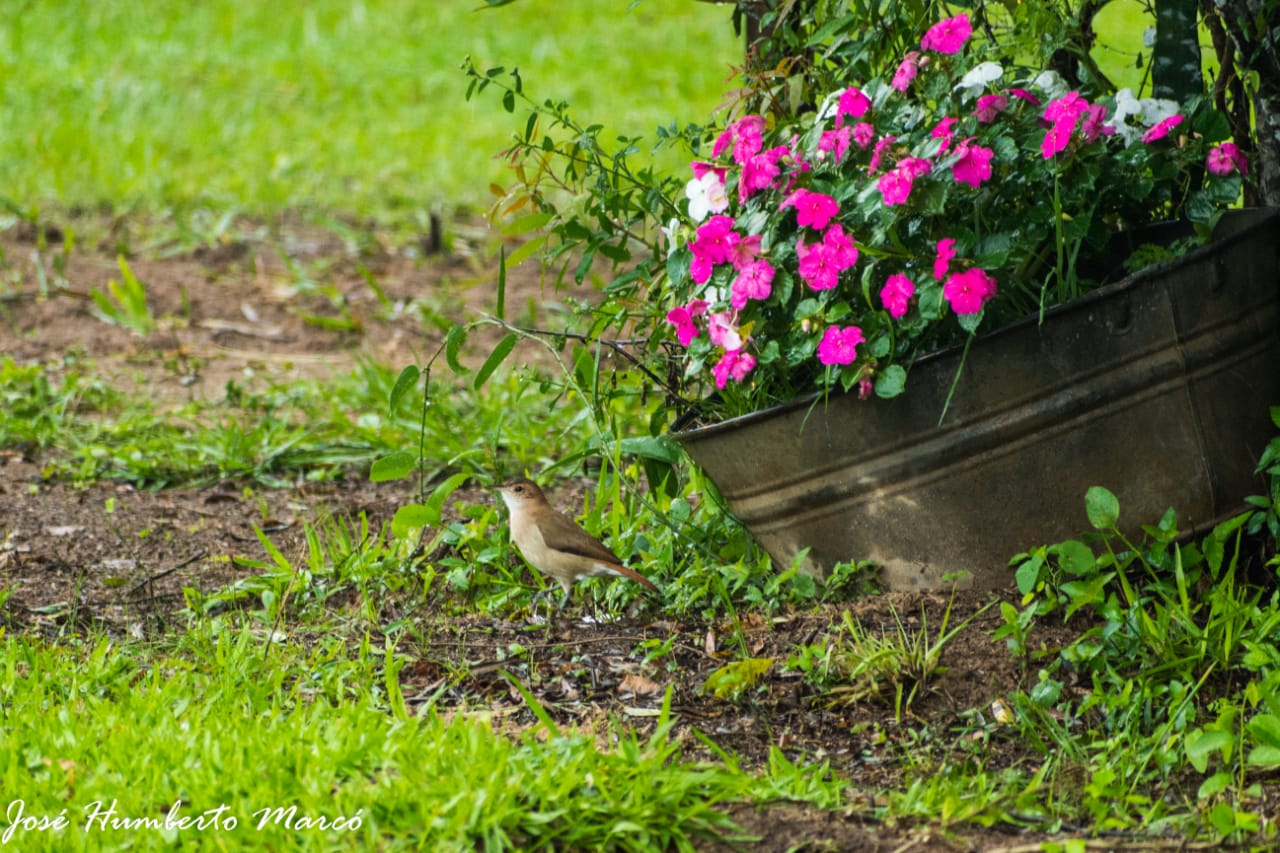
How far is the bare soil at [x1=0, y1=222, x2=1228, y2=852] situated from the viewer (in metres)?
3.08

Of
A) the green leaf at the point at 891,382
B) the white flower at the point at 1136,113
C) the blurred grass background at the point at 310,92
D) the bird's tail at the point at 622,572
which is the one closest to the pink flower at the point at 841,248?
the green leaf at the point at 891,382

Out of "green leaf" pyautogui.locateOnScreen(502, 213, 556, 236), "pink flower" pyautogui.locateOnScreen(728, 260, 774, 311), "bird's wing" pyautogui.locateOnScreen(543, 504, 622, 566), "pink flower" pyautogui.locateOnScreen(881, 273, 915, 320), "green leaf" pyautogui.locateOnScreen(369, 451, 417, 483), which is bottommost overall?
"bird's wing" pyautogui.locateOnScreen(543, 504, 622, 566)

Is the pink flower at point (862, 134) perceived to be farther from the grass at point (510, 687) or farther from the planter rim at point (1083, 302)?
the grass at point (510, 687)

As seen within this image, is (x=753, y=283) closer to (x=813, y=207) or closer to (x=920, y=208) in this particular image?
(x=813, y=207)

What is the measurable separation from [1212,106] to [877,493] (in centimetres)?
115

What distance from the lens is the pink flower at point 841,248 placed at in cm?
318

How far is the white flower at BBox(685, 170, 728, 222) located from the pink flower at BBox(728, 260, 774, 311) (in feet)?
0.81

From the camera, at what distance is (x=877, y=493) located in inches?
133

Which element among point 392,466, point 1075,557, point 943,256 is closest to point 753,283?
point 943,256

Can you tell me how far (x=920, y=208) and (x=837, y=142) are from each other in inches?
9.9

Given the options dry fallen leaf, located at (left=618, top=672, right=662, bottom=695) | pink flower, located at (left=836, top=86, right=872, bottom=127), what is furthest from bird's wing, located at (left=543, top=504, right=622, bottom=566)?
pink flower, located at (left=836, top=86, right=872, bottom=127)

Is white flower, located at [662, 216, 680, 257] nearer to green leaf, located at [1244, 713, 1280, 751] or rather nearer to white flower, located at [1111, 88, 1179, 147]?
white flower, located at [1111, 88, 1179, 147]

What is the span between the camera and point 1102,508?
3.18 m

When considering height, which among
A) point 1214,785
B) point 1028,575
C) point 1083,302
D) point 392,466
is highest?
point 1083,302
